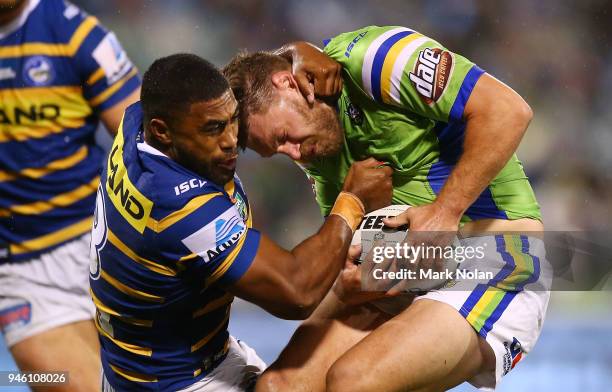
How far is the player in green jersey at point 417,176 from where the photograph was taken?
295cm

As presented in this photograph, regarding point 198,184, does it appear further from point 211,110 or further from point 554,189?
point 554,189

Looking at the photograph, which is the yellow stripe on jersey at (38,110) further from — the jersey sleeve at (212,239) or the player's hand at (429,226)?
the player's hand at (429,226)

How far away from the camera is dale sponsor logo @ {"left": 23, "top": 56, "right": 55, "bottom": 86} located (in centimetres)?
352

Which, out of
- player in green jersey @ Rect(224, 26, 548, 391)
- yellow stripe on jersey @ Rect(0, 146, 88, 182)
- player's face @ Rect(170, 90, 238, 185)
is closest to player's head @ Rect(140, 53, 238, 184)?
player's face @ Rect(170, 90, 238, 185)

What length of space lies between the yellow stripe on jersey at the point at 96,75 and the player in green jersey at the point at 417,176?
66 centimetres

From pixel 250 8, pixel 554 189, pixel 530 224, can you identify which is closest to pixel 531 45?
pixel 554 189

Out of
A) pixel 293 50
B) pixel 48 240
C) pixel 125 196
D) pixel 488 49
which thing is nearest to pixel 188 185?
pixel 125 196

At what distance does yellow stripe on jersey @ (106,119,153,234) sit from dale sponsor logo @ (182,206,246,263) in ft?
0.49

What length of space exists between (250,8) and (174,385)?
4.19 metres

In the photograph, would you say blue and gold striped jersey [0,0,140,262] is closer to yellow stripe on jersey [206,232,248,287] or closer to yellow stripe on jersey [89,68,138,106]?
yellow stripe on jersey [89,68,138,106]

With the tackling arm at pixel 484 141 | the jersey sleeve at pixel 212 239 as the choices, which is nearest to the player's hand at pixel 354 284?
the tackling arm at pixel 484 141

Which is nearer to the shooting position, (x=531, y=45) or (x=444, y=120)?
(x=444, y=120)

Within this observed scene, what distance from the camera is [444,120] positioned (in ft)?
9.96

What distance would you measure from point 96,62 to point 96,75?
5cm
